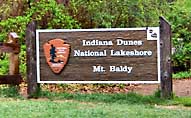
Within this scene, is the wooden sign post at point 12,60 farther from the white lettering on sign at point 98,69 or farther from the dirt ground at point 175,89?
the dirt ground at point 175,89

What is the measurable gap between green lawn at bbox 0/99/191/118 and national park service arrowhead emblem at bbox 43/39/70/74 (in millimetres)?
1080

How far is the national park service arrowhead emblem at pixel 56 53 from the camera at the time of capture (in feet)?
37.5

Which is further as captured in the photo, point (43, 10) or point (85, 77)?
point (43, 10)

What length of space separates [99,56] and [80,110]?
197 centimetres

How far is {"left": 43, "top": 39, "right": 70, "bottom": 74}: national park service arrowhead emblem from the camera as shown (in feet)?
37.5

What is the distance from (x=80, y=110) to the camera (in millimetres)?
9531

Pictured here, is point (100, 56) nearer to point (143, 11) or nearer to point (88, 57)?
point (88, 57)

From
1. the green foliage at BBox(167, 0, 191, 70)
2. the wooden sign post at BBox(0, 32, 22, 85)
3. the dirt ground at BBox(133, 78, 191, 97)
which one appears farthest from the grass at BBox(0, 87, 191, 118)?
the green foliage at BBox(167, 0, 191, 70)

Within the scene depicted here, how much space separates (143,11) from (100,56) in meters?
6.49

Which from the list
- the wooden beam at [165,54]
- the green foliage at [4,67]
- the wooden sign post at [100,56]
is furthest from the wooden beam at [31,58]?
the green foliage at [4,67]

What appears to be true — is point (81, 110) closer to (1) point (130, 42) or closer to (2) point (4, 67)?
(1) point (130, 42)

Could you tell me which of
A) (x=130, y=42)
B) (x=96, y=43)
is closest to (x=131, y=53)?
(x=130, y=42)

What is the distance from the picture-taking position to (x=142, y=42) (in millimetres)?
10961

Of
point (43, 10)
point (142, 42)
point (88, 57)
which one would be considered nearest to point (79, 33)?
point (88, 57)
